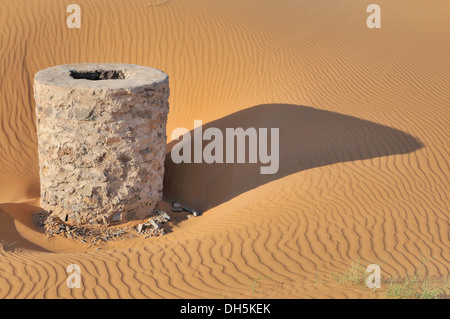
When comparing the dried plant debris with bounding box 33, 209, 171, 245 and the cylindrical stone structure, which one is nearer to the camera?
the cylindrical stone structure

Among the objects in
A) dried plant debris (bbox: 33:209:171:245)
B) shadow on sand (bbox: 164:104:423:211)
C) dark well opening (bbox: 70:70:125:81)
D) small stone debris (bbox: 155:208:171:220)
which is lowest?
dried plant debris (bbox: 33:209:171:245)

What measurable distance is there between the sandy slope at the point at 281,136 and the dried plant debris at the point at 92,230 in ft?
0.62

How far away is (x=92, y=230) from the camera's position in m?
7.58

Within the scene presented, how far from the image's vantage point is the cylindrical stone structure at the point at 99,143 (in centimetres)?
704

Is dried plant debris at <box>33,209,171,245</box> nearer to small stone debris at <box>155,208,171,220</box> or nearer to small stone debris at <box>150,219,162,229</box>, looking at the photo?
small stone debris at <box>150,219,162,229</box>

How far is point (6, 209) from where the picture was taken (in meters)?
7.68

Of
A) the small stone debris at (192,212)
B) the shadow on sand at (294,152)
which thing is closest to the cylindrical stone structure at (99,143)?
the small stone debris at (192,212)

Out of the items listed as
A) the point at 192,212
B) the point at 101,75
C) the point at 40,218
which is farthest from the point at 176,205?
the point at 101,75

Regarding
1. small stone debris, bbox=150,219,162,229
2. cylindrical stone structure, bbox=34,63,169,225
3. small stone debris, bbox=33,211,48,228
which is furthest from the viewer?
small stone debris, bbox=150,219,162,229

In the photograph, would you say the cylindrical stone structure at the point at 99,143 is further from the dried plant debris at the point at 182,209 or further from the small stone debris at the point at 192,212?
the small stone debris at the point at 192,212

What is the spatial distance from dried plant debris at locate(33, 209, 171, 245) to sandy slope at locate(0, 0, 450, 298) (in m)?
0.19

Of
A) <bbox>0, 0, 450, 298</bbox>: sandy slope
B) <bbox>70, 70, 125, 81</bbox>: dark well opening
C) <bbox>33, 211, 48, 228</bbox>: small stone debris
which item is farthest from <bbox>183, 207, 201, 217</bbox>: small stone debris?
Answer: <bbox>70, 70, 125, 81</bbox>: dark well opening

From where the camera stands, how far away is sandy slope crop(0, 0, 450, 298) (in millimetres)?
5961
